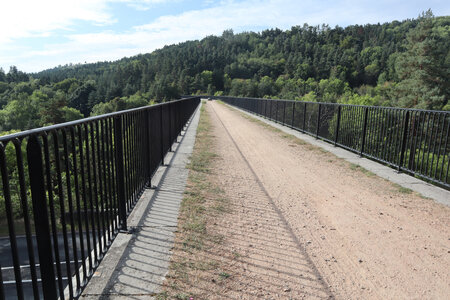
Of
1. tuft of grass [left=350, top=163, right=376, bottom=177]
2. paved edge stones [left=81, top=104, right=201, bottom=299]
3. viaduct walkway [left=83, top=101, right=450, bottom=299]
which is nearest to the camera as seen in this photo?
paved edge stones [left=81, top=104, right=201, bottom=299]

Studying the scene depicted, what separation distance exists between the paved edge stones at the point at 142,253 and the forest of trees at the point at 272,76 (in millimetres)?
46522

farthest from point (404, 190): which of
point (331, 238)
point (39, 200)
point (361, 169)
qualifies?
point (39, 200)

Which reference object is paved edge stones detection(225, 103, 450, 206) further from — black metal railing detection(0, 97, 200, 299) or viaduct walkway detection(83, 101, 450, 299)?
black metal railing detection(0, 97, 200, 299)

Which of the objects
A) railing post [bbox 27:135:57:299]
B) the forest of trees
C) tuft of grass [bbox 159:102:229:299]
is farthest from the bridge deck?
the forest of trees

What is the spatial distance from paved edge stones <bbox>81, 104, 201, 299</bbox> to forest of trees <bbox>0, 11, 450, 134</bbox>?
4652 cm

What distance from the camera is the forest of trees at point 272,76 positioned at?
48844mm

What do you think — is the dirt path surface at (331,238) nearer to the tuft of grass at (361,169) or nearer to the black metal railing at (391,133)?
the tuft of grass at (361,169)

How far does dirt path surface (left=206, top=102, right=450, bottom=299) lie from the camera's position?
9.59ft

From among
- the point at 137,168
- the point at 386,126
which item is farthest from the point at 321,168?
the point at 137,168

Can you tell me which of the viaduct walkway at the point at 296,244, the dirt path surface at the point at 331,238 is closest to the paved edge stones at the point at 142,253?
the viaduct walkway at the point at 296,244

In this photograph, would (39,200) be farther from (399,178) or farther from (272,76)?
(272,76)

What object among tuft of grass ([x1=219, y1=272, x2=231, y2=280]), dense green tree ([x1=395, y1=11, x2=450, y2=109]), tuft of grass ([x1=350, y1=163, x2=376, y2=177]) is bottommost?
tuft of grass ([x1=350, y1=163, x2=376, y2=177])

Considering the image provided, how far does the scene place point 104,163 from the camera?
3354mm

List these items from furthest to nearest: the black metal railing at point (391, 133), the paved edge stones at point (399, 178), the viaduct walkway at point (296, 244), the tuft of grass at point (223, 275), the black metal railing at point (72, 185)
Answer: the black metal railing at point (391, 133) < the paved edge stones at point (399, 178) < the tuft of grass at point (223, 275) < the viaduct walkway at point (296, 244) < the black metal railing at point (72, 185)
